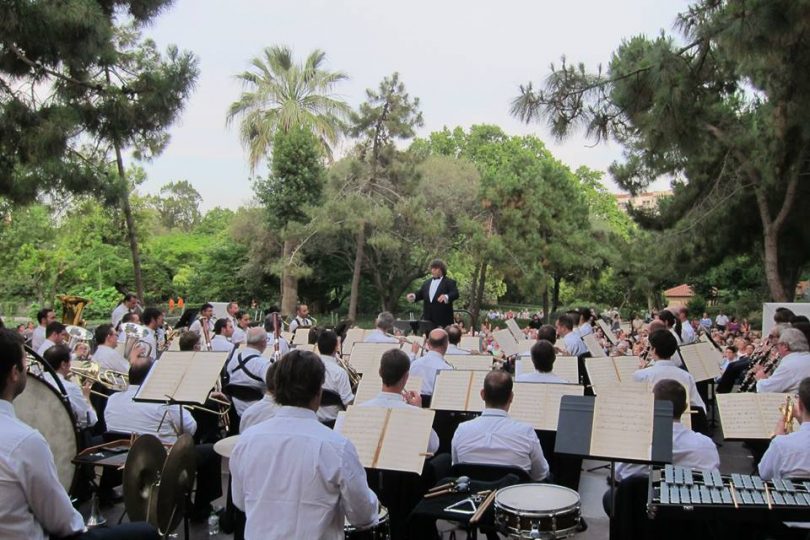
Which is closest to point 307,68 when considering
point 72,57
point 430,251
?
point 430,251

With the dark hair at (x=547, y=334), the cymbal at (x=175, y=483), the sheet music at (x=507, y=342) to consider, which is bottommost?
the cymbal at (x=175, y=483)

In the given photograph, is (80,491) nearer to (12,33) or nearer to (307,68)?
(12,33)

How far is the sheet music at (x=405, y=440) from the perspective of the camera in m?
4.02

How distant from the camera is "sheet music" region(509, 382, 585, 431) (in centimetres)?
535

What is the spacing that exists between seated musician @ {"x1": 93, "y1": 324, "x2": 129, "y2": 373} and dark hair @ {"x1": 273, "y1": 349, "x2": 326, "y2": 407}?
568cm

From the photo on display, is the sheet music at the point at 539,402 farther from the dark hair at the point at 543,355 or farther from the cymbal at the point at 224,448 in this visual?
the cymbal at the point at 224,448

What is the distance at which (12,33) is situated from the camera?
9.36 meters

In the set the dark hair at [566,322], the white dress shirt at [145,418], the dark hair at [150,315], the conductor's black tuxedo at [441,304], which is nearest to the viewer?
the white dress shirt at [145,418]

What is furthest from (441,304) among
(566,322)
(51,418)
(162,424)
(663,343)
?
(51,418)

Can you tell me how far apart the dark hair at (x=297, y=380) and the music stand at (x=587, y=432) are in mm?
1615

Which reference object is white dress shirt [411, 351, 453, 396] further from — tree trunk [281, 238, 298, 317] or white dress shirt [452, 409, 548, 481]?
tree trunk [281, 238, 298, 317]

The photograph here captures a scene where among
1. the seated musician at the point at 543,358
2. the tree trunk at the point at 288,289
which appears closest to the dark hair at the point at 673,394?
the seated musician at the point at 543,358

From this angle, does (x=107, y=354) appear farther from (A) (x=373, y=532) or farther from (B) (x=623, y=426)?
(B) (x=623, y=426)

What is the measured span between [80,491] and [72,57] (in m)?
6.55
